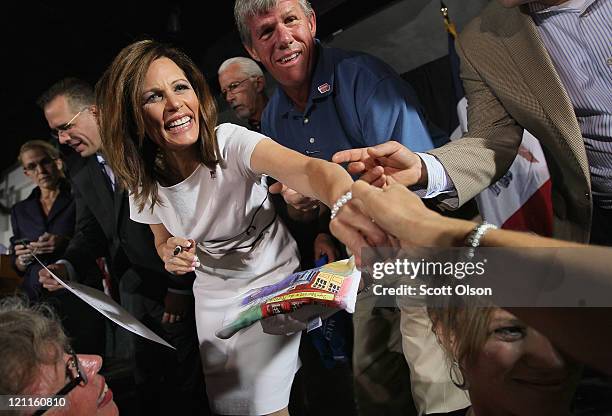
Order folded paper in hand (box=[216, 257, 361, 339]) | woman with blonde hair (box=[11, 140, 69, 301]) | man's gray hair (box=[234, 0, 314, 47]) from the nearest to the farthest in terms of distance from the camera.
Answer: folded paper in hand (box=[216, 257, 361, 339]), man's gray hair (box=[234, 0, 314, 47]), woman with blonde hair (box=[11, 140, 69, 301])

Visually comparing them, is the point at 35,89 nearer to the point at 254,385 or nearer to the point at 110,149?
the point at 110,149

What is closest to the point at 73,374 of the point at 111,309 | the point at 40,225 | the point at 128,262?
the point at 111,309

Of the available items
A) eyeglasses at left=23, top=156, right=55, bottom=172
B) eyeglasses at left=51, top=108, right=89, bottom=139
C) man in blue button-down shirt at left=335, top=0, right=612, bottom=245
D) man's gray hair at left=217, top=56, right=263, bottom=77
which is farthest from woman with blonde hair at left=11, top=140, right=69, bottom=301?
man in blue button-down shirt at left=335, top=0, right=612, bottom=245

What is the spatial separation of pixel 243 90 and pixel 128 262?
0.56 metres

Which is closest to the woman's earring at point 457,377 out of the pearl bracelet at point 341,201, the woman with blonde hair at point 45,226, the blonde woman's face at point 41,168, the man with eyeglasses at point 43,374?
the pearl bracelet at point 341,201

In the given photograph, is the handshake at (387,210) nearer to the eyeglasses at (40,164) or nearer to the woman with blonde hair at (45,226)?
the woman with blonde hair at (45,226)

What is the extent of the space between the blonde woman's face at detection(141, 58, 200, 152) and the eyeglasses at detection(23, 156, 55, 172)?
0.57 meters

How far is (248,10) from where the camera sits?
1.12 meters

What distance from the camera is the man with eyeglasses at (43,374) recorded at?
3.20 ft

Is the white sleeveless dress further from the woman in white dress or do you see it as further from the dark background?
the dark background

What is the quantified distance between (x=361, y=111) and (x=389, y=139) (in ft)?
0.27

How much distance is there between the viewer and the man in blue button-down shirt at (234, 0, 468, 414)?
3.44 ft

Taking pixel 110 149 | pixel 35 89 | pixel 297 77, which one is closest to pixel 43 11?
pixel 35 89

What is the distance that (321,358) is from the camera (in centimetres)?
111
